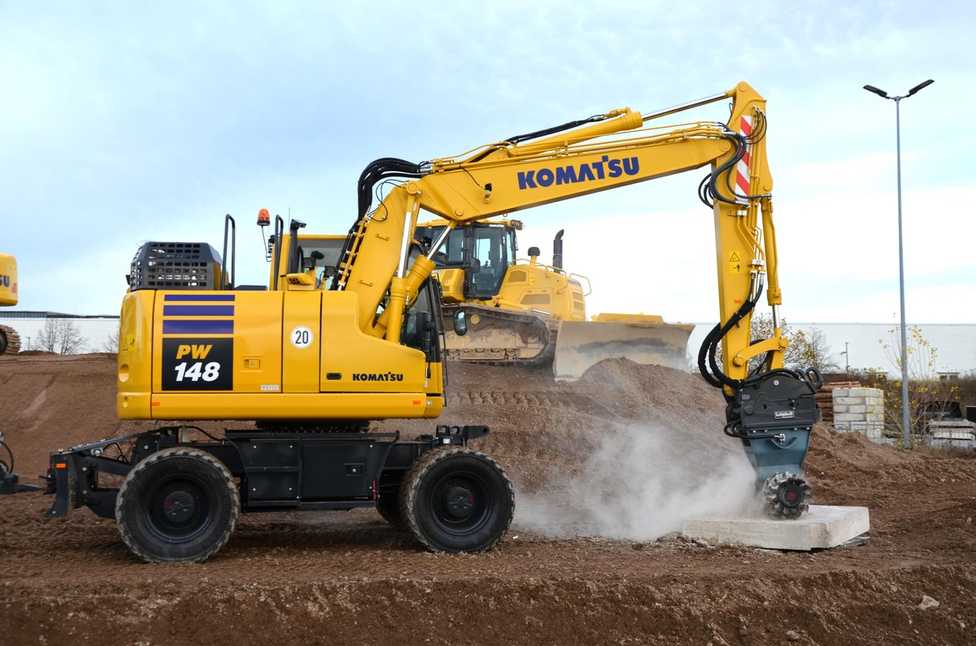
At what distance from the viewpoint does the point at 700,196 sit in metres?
10.7

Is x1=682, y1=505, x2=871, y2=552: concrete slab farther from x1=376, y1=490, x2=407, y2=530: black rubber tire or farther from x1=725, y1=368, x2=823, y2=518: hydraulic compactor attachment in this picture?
x1=376, y1=490, x2=407, y2=530: black rubber tire

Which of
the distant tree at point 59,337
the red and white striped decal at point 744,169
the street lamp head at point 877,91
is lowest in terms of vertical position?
the distant tree at point 59,337

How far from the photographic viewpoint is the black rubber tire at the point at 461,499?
9.20 m

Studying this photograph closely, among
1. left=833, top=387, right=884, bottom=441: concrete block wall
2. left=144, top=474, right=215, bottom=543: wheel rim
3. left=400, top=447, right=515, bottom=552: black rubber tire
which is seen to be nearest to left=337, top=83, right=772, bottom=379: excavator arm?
left=400, top=447, right=515, bottom=552: black rubber tire

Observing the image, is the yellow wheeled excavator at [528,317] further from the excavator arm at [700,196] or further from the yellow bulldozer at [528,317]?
the excavator arm at [700,196]

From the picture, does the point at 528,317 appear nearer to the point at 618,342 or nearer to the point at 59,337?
the point at 618,342

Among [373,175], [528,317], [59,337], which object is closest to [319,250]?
[373,175]

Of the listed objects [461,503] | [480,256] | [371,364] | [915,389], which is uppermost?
[480,256]

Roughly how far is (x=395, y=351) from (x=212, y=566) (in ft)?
8.16

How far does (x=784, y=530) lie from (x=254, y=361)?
17.2ft

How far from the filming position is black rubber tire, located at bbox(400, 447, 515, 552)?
9195 millimetres

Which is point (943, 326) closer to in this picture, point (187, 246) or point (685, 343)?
point (685, 343)

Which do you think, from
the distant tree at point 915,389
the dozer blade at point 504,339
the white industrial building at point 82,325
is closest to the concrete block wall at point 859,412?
the distant tree at point 915,389

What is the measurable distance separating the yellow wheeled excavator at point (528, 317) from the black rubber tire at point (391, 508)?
7.13 metres
